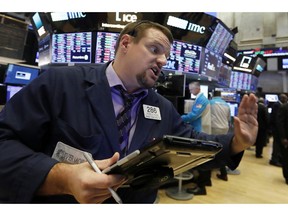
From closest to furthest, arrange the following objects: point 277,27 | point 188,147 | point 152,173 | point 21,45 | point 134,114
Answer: point 188,147, point 152,173, point 134,114, point 21,45, point 277,27

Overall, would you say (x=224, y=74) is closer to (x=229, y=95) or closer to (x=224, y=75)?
(x=224, y=75)

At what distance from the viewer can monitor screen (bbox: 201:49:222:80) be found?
4037 millimetres

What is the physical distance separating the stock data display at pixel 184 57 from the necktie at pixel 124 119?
243 centimetres

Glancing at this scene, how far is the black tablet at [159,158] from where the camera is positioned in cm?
58

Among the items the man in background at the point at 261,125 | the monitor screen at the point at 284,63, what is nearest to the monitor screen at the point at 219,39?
the man in background at the point at 261,125

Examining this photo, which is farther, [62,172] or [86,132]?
[86,132]

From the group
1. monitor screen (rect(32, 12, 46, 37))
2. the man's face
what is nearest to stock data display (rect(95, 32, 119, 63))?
monitor screen (rect(32, 12, 46, 37))

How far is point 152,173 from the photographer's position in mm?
737

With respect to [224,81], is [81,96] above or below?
below

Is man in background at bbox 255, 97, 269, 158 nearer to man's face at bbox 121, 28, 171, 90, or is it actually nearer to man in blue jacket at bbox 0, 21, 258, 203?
man in blue jacket at bbox 0, 21, 258, 203

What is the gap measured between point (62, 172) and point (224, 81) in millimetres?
5468
